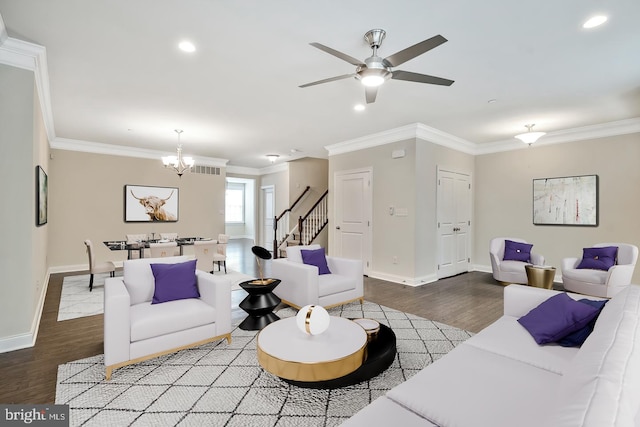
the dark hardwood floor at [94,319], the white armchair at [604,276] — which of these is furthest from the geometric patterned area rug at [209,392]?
→ the white armchair at [604,276]

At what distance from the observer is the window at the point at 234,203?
14.1m

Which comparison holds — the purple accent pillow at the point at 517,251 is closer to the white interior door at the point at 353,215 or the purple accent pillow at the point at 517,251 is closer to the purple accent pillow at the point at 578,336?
the white interior door at the point at 353,215

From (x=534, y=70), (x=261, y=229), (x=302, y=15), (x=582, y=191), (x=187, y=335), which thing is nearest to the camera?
(x=302, y=15)

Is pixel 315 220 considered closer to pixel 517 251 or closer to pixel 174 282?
pixel 517 251

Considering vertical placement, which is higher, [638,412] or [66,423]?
[638,412]

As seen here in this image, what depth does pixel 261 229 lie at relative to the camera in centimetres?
1113

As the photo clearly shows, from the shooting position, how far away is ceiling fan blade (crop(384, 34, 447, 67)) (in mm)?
2018

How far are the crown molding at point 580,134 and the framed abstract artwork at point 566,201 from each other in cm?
71

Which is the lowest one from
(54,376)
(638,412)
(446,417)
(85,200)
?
(54,376)

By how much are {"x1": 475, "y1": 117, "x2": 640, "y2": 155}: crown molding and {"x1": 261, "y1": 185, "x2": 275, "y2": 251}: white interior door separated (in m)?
6.86

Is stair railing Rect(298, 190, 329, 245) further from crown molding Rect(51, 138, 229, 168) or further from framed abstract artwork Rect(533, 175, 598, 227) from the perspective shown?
framed abstract artwork Rect(533, 175, 598, 227)

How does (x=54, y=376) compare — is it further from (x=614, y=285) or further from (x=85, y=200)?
(x=614, y=285)

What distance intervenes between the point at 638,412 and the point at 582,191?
20.1ft

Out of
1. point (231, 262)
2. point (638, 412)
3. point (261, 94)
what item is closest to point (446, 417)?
point (638, 412)
